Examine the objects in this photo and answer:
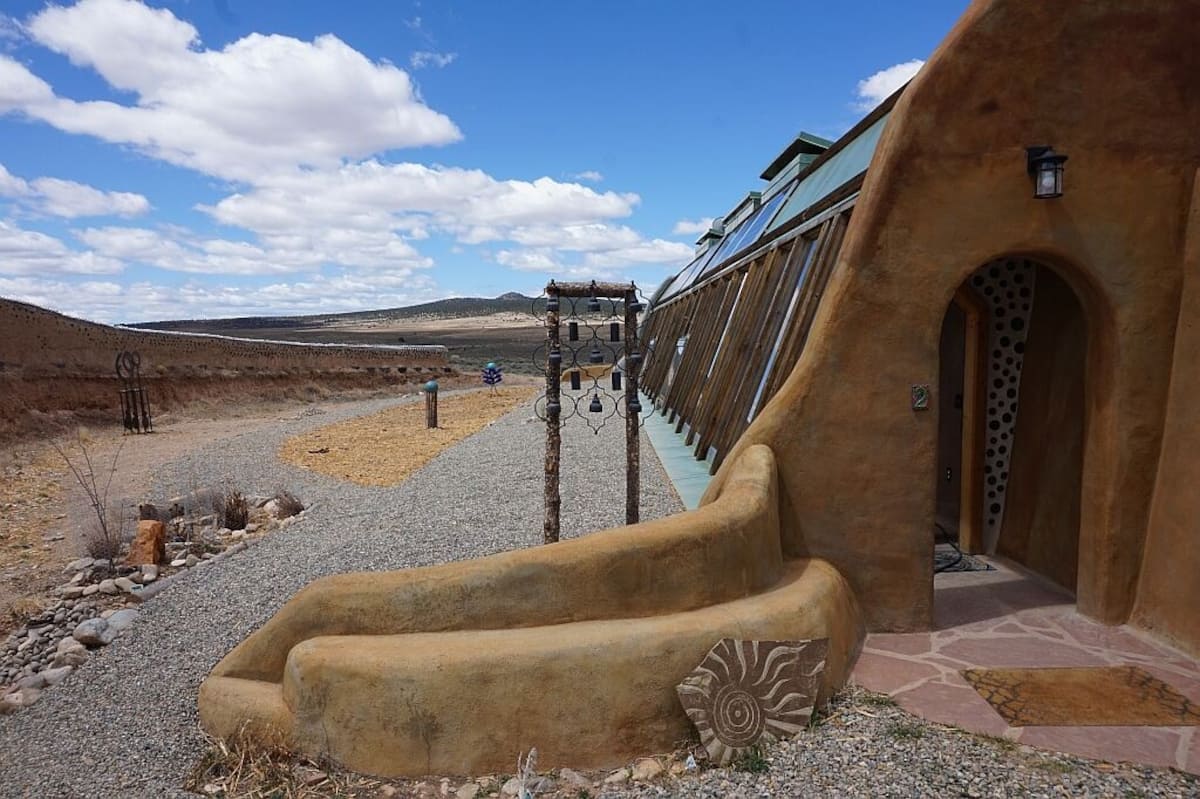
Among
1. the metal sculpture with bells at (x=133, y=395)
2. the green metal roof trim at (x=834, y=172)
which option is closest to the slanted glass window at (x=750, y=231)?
the green metal roof trim at (x=834, y=172)

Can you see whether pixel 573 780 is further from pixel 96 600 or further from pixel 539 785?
pixel 96 600

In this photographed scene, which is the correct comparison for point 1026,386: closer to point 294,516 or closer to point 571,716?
point 571,716

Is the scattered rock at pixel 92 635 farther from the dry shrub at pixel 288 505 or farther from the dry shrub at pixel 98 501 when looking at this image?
the dry shrub at pixel 288 505

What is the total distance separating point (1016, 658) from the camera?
4.55 m

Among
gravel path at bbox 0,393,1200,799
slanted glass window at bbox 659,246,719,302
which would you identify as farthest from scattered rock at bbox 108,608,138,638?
slanted glass window at bbox 659,246,719,302

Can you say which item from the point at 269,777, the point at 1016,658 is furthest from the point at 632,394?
the point at 269,777

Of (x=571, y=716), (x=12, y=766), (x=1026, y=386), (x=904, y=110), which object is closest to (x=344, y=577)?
(x=571, y=716)

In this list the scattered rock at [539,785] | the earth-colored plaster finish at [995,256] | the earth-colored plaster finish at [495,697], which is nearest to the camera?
the scattered rock at [539,785]

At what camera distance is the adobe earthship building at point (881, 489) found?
3768 mm

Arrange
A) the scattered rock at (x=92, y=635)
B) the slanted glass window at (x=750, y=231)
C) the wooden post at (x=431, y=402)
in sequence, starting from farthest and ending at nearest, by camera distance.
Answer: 1. the wooden post at (x=431, y=402)
2. the slanted glass window at (x=750, y=231)
3. the scattered rock at (x=92, y=635)

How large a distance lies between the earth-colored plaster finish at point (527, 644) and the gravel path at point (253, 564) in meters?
1.02

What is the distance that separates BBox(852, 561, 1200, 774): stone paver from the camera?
3.62 metres

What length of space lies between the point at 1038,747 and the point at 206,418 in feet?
87.1

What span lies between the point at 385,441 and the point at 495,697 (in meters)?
14.2
